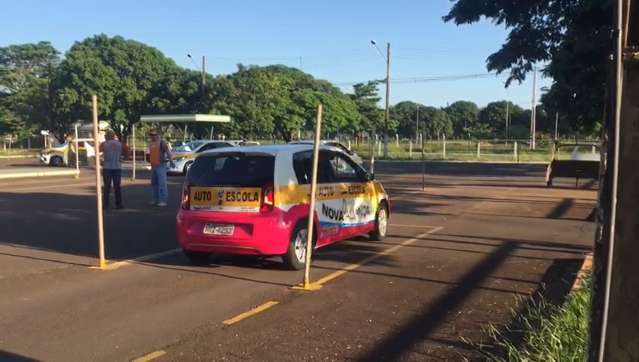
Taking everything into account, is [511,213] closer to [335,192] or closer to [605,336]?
[335,192]

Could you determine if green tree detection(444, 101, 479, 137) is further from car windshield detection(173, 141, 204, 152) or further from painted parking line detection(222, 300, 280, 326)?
painted parking line detection(222, 300, 280, 326)

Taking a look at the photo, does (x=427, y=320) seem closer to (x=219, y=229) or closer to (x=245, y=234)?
(x=245, y=234)

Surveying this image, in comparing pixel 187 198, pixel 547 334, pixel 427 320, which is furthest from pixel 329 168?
pixel 547 334

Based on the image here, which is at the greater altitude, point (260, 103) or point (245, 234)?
point (260, 103)

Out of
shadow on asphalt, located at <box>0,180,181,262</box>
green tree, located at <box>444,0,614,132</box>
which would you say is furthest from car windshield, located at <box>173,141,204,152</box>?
green tree, located at <box>444,0,614,132</box>

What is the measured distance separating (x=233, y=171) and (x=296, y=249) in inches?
51.2

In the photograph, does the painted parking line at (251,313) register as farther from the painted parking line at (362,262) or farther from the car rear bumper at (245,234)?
the car rear bumper at (245,234)

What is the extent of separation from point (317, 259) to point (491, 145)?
54.0m

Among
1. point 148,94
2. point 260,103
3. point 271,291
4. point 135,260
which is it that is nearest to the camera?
point 271,291

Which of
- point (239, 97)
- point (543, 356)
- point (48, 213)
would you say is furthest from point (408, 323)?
point (239, 97)

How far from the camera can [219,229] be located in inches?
330

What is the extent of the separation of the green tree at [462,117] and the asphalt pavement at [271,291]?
106 metres

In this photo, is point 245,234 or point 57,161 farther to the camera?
point 57,161

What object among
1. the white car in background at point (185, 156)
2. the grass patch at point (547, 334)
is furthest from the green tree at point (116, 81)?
the grass patch at point (547, 334)
